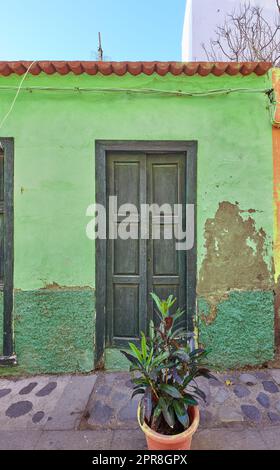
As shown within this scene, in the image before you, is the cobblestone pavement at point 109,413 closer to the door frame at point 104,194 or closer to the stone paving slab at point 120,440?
the stone paving slab at point 120,440

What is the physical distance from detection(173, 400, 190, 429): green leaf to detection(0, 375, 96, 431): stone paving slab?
1.07m

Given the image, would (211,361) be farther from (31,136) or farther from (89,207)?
(31,136)

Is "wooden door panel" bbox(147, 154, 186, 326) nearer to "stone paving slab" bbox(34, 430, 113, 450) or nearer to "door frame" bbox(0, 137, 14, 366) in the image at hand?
"stone paving slab" bbox(34, 430, 113, 450)

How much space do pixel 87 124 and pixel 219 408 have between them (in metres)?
3.29

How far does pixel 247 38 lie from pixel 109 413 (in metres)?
9.07

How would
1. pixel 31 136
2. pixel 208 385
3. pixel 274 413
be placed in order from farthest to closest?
pixel 31 136 → pixel 208 385 → pixel 274 413

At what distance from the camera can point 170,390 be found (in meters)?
1.89

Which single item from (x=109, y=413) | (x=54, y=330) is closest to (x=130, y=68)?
(x=54, y=330)

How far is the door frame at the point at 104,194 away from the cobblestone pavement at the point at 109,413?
47 centimetres

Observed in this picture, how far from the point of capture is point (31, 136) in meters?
3.21

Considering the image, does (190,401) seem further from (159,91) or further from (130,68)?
(130,68)

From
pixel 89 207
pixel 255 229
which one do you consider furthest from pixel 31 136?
pixel 255 229

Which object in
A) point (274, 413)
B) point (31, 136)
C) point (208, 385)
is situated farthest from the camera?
point (31, 136)

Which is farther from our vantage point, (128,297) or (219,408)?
(128,297)
